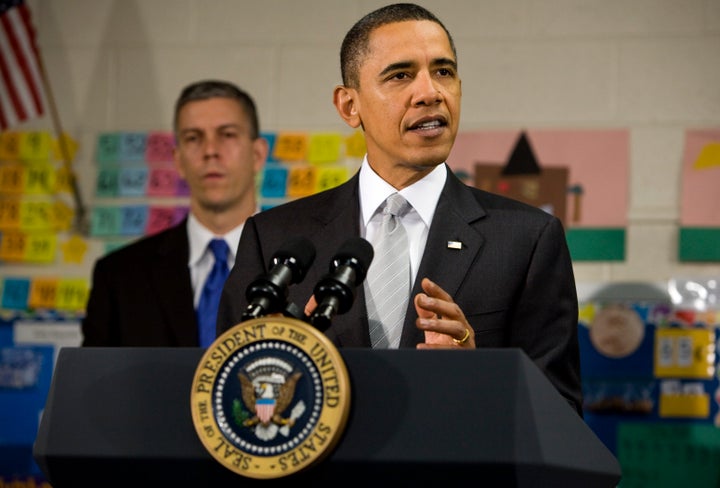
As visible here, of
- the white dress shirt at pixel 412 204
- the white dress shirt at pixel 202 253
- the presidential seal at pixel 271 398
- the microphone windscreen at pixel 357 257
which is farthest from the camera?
the white dress shirt at pixel 202 253

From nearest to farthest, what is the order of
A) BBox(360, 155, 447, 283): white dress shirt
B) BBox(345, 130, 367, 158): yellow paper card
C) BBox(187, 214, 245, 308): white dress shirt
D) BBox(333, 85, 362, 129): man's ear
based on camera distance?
1. BBox(360, 155, 447, 283): white dress shirt
2. BBox(333, 85, 362, 129): man's ear
3. BBox(187, 214, 245, 308): white dress shirt
4. BBox(345, 130, 367, 158): yellow paper card

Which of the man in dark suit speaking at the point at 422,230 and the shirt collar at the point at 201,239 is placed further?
the shirt collar at the point at 201,239

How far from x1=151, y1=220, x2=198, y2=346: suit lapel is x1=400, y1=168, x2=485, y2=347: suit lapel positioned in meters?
1.22

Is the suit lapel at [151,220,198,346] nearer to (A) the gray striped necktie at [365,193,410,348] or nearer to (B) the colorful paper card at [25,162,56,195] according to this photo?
(B) the colorful paper card at [25,162,56,195]

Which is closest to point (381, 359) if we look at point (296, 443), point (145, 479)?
point (296, 443)

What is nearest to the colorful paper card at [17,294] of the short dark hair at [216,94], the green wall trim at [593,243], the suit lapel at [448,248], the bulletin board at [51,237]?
the bulletin board at [51,237]

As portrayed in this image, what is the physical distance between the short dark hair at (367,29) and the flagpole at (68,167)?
191cm

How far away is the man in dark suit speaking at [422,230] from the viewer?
1.66m

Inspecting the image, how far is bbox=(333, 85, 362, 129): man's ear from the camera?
1.90m

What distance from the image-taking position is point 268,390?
117 centimetres

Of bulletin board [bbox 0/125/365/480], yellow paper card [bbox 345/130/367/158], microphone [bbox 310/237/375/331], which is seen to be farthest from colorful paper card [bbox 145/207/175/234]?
microphone [bbox 310/237/375/331]

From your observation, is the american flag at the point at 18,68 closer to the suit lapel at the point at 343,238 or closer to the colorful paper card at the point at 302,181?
the colorful paper card at the point at 302,181

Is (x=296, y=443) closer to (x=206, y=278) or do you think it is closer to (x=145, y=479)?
(x=145, y=479)

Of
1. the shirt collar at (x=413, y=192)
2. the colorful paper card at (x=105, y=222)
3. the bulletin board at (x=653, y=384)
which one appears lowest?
the bulletin board at (x=653, y=384)
